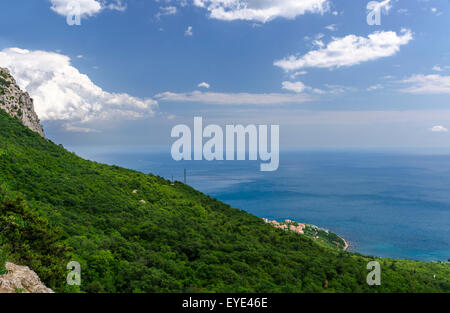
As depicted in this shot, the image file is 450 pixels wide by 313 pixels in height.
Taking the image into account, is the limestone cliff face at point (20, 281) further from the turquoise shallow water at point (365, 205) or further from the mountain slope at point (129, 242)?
the turquoise shallow water at point (365, 205)

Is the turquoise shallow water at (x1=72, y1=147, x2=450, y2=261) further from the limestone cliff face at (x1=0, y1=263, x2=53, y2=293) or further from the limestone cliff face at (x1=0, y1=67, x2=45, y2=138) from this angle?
the limestone cliff face at (x1=0, y1=67, x2=45, y2=138)

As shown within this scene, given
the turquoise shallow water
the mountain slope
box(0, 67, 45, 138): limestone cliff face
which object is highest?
box(0, 67, 45, 138): limestone cliff face

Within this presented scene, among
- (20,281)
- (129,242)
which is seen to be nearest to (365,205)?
(129,242)

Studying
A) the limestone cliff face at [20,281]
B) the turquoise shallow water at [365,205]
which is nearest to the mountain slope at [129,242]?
the limestone cliff face at [20,281]

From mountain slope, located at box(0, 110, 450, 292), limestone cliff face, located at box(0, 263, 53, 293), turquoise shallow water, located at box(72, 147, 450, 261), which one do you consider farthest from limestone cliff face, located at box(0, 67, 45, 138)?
→ turquoise shallow water, located at box(72, 147, 450, 261)

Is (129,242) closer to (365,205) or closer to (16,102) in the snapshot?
(16,102)

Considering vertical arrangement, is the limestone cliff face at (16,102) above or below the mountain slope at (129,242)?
above
